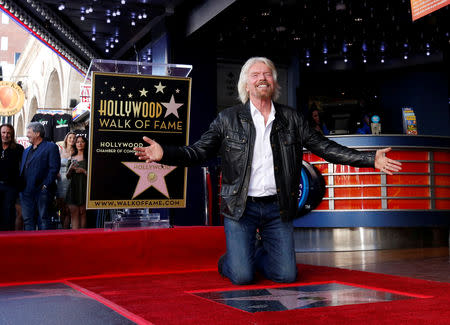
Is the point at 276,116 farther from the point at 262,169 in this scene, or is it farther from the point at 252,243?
the point at 252,243

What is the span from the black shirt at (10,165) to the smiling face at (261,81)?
12.5ft

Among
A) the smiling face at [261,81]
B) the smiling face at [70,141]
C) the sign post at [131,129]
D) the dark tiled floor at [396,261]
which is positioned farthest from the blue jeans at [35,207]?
the smiling face at [261,81]

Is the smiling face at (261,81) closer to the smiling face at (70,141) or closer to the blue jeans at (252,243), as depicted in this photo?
the blue jeans at (252,243)

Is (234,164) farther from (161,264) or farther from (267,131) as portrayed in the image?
(161,264)

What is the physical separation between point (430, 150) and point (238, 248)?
167 inches

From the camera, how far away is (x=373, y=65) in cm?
→ 1370

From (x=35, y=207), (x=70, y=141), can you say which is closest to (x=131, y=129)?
(x=35, y=207)

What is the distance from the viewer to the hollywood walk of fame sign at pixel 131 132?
12.4ft

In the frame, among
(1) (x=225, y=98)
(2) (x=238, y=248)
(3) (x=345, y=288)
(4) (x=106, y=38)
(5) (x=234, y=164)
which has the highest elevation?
(4) (x=106, y=38)

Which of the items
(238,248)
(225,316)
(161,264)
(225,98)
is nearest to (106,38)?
(225,98)

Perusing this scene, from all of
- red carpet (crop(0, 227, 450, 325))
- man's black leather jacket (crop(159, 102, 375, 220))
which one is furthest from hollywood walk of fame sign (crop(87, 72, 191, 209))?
man's black leather jacket (crop(159, 102, 375, 220))

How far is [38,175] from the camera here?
20.1ft

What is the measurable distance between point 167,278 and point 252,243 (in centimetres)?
72

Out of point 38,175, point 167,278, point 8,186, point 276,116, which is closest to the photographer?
point 276,116
